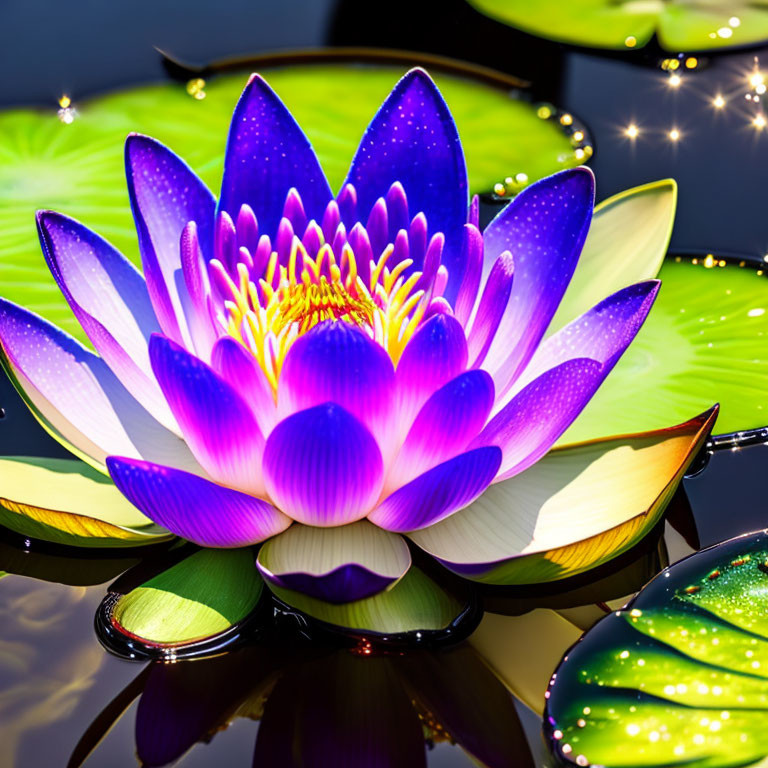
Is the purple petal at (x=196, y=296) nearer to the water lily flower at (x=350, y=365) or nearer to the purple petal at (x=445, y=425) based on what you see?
the water lily flower at (x=350, y=365)

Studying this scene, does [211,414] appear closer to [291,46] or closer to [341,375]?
[341,375]

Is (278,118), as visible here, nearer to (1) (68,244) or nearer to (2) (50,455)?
(1) (68,244)

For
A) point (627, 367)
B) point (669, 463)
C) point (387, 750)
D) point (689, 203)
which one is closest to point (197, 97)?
point (689, 203)

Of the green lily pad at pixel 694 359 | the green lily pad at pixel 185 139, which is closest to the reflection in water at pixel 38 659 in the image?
the green lily pad at pixel 185 139

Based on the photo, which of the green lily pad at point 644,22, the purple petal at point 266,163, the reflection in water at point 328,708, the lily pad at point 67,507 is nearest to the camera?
the reflection in water at point 328,708

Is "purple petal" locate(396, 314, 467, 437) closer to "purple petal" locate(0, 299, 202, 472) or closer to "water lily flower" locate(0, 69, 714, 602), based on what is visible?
"water lily flower" locate(0, 69, 714, 602)
